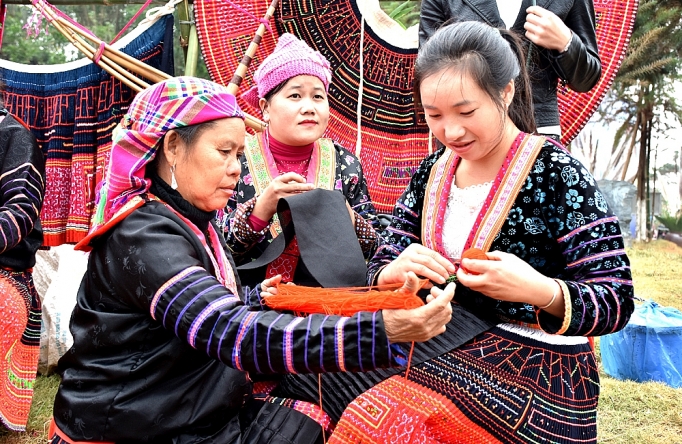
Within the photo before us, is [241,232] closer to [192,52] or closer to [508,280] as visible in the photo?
[508,280]

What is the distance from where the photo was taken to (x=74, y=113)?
3.80 meters

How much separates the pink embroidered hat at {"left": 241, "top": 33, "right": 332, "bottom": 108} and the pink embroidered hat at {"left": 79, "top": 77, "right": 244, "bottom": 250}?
1119mm

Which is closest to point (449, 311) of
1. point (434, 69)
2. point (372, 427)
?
point (372, 427)

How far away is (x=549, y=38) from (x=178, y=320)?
5.65 ft

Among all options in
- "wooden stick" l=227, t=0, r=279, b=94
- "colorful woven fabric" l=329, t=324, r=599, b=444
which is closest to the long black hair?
"colorful woven fabric" l=329, t=324, r=599, b=444

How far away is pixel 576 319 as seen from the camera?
5.14 ft

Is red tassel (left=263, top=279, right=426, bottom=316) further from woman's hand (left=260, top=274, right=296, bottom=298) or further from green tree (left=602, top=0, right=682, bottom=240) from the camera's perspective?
green tree (left=602, top=0, right=682, bottom=240)

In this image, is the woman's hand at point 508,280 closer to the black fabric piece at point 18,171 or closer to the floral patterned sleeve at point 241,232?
the floral patterned sleeve at point 241,232

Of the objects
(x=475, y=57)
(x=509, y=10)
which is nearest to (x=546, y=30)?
(x=509, y=10)

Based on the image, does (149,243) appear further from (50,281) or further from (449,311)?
(50,281)

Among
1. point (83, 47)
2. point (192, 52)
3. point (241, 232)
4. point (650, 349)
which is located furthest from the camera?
point (650, 349)

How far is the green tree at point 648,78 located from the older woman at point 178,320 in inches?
371

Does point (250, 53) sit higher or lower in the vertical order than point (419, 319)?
higher

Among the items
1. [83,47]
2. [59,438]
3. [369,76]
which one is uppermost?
[369,76]
